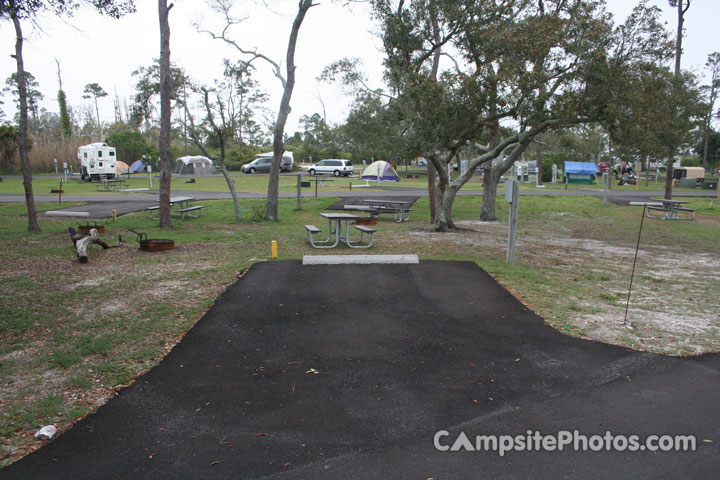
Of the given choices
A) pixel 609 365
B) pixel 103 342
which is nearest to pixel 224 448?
pixel 103 342

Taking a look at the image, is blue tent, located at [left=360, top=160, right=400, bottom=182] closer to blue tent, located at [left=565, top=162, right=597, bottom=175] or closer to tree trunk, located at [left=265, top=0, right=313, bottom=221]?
blue tent, located at [left=565, top=162, right=597, bottom=175]

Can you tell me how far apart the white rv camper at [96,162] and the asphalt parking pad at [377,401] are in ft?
123

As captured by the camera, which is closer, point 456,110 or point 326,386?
point 326,386

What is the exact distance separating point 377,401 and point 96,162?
133 feet

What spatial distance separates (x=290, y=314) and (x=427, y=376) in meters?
2.32

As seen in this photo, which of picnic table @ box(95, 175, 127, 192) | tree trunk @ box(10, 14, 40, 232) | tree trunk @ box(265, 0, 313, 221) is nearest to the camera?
tree trunk @ box(10, 14, 40, 232)

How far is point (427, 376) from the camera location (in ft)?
15.0

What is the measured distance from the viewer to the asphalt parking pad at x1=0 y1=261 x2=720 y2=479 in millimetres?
3225

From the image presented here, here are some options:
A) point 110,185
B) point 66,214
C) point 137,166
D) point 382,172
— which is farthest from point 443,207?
point 137,166

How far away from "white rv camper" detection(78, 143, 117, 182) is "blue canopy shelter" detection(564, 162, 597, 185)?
4027 centimetres

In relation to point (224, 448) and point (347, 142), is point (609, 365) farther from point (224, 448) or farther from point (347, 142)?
point (347, 142)

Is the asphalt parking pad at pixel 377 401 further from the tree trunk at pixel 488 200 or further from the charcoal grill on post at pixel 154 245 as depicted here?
the tree trunk at pixel 488 200

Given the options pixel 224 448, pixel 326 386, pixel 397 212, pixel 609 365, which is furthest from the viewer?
pixel 397 212

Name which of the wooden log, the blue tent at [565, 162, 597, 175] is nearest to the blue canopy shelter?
the blue tent at [565, 162, 597, 175]
